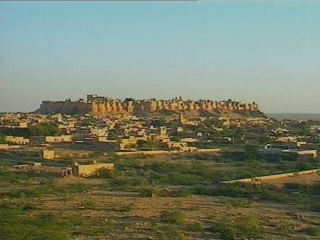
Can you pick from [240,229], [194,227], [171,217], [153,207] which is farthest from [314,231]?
[153,207]

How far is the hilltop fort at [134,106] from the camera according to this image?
9753cm

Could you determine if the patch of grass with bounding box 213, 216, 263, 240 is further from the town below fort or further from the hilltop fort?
the hilltop fort

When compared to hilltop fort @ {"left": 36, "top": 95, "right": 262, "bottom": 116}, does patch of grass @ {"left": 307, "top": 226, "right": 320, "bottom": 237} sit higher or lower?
lower

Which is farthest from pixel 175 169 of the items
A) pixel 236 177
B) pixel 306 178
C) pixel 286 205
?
pixel 286 205

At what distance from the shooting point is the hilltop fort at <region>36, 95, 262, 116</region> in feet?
320

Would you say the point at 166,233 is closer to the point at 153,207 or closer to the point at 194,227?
the point at 194,227

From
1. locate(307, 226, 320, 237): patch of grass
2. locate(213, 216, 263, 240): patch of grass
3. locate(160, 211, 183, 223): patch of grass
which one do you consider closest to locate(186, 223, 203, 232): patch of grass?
locate(213, 216, 263, 240): patch of grass

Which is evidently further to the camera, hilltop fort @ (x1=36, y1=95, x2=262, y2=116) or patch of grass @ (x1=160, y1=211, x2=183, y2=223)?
hilltop fort @ (x1=36, y1=95, x2=262, y2=116)

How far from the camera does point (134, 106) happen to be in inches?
4065

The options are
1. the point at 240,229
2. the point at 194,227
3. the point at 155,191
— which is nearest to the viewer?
the point at 240,229

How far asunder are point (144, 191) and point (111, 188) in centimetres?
194

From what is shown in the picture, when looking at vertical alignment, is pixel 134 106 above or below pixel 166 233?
above

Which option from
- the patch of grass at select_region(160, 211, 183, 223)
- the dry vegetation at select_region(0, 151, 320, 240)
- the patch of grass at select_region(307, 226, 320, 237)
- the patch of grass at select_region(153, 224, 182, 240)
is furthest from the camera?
the patch of grass at select_region(160, 211, 183, 223)

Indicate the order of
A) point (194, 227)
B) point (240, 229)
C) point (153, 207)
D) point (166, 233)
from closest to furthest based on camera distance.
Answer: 1. point (166, 233)
2. point (240, 229)
3. point (194, 227)
4. point (153, 207)
